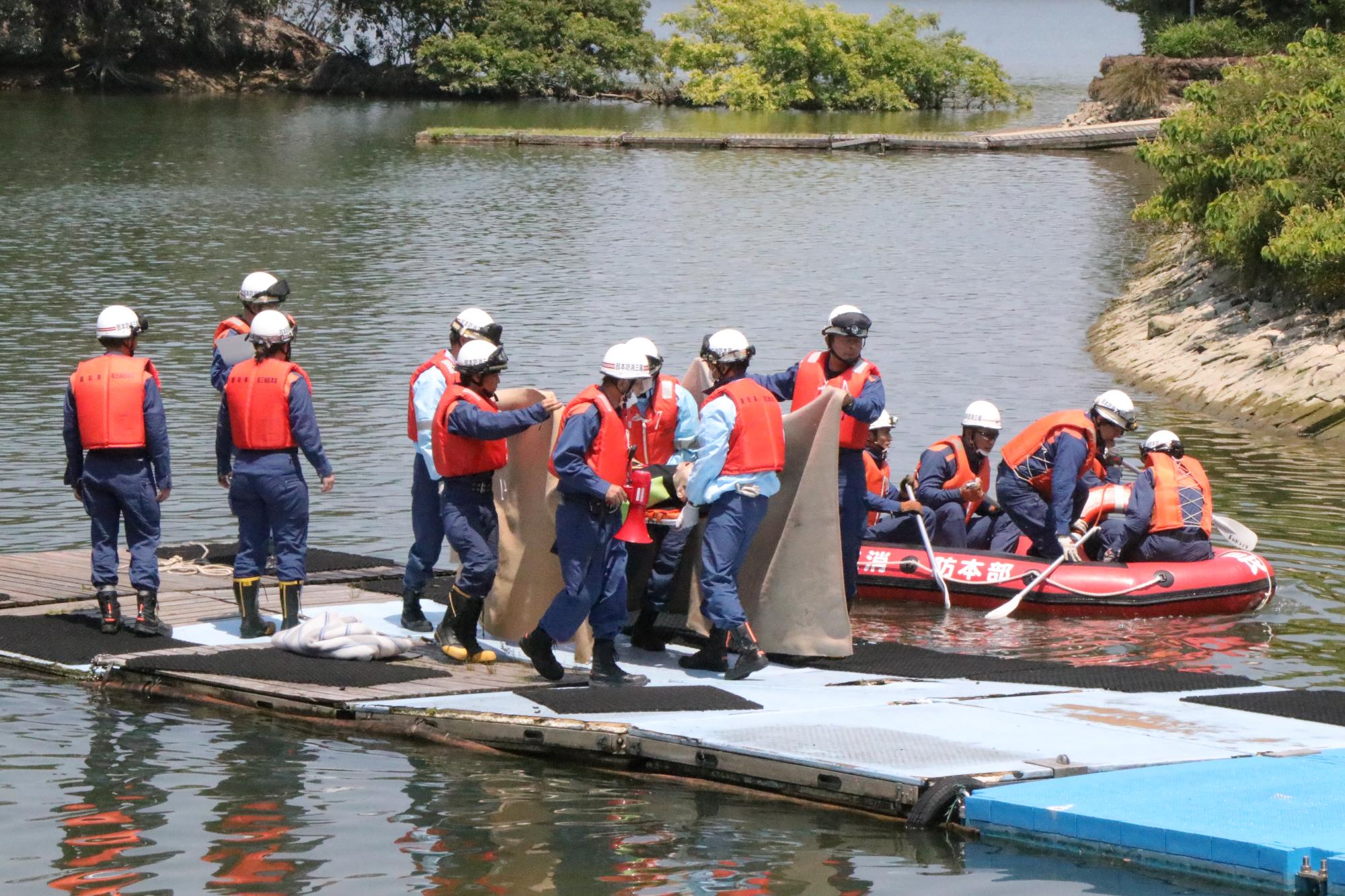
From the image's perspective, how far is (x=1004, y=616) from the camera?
583 inches

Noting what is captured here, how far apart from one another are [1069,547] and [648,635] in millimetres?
4285

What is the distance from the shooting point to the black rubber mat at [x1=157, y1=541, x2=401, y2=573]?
1439cm

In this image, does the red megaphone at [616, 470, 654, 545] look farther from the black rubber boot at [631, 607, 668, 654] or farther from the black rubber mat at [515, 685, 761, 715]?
the black rubber boot at [631, 607, 668, 654]

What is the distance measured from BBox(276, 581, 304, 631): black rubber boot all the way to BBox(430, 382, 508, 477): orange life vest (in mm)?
1373

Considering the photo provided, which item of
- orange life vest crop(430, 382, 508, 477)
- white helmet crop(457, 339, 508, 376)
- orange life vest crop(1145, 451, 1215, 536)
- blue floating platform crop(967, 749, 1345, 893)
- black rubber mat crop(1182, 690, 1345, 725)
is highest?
white helmet crop(457, 339, 508, 376)

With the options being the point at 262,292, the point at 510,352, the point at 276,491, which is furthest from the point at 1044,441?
the point at 510,352

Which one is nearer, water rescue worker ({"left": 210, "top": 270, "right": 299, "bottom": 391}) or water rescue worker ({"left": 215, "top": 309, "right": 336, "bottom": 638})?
water rescue worker ({"left": 215, "top": 309, "right": 336, "bottom": 638})

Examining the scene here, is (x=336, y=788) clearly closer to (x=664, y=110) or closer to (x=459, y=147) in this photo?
(x=459, y=147)

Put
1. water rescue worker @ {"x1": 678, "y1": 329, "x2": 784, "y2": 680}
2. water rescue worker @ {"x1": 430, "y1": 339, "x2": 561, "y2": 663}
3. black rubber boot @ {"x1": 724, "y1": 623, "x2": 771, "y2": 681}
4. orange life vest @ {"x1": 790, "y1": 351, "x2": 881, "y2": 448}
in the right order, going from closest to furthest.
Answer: water rescue worker @ {"x1": 430, "y1": 339, "x2": 561, "y2": 663} → water rescue worker @ {"x1": 678, "y1": 329, "x2": 784, "y2": 680} → black rubber boot @ {"x1": 724, "y1": 623, "x2": 771, "y2": 681} → orange life vest @ {"x1": 790, "y1": 351, "x2": 881, "y2": 448}

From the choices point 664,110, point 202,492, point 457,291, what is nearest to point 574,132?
point 664,110

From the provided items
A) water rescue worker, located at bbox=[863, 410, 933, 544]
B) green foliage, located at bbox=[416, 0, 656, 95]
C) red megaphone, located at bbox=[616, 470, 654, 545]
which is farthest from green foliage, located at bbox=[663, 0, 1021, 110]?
red megaphone, located at bbox=[616, 470, 654, 545]

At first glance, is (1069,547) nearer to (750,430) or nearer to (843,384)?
(843,384)

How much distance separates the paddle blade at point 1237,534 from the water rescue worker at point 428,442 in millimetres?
6668

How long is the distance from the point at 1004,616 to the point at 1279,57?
628 inches
